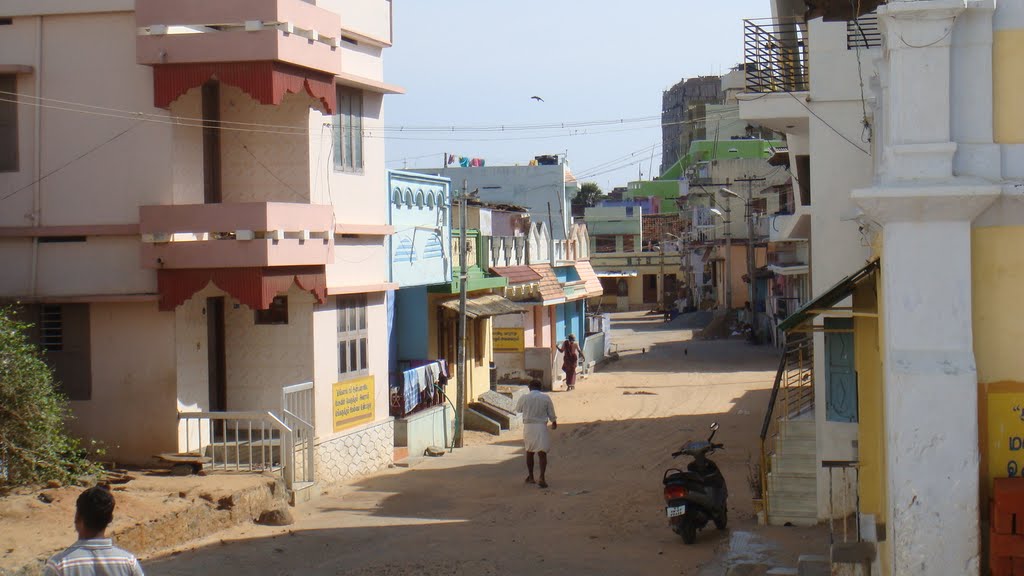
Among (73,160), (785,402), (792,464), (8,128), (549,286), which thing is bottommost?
(792,464)

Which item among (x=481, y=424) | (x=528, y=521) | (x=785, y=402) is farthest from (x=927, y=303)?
(x=481, y=424)

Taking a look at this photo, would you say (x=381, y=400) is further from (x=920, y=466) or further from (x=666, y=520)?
(x=920, y=466)

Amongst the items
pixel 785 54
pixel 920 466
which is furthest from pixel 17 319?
pixel 920 466

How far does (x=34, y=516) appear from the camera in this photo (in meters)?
11.2

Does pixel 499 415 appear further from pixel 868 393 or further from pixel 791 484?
pixel 868 393

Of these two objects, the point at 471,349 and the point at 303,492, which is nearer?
the point at 303,492

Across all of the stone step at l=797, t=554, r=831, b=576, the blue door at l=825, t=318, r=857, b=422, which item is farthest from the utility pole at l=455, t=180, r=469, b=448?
the stone step at l=797, t=554, r=831, b=576

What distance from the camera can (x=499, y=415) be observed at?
79.7 ft

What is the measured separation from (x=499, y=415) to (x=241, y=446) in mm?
9438

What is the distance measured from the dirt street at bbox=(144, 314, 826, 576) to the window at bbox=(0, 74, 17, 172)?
19.9ft

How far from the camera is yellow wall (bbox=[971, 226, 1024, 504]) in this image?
696 centimetres

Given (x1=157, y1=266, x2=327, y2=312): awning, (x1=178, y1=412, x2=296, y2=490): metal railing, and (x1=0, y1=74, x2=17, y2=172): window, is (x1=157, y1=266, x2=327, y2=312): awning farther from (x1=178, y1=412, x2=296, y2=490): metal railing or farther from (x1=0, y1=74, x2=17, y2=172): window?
(x1=0, y1=74, x2=17, y2=172): window

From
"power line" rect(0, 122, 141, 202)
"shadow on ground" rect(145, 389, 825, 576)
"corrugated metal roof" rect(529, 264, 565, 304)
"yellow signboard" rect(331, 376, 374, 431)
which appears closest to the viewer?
"shadow on ground" rect(145, 389, 825, 576)

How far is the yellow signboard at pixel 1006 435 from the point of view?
695cm
